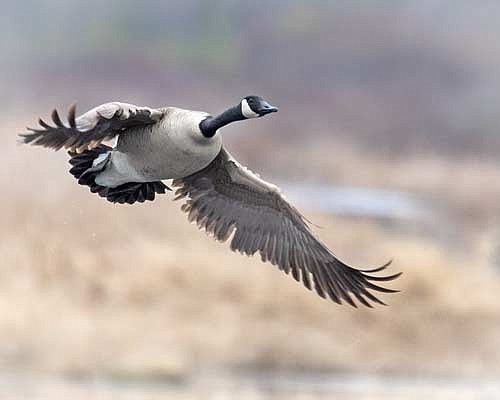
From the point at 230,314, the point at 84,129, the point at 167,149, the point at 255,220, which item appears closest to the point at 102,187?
the point at 167,149

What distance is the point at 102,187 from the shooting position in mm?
5188

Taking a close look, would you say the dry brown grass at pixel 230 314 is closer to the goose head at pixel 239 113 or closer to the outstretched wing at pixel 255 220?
the outstretched wing at pixel 255 220

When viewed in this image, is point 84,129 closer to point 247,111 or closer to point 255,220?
point 247,111

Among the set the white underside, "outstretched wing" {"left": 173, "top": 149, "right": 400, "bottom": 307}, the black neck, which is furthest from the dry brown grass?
the black neck

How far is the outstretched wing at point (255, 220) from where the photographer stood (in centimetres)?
568

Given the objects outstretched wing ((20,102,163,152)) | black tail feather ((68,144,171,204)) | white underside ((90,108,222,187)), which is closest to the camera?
outstretched wing ((20,102,163,152))

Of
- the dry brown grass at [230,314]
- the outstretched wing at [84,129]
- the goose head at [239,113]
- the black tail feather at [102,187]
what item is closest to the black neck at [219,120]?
the goose head at [239,113]

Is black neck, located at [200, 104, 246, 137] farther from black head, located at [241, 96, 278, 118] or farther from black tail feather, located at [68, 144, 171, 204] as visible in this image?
black tail feather, located at [68, 144, 171, 204]

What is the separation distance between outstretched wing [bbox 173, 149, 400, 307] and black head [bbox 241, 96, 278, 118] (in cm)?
103

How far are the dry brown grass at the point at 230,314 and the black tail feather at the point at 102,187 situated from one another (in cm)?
720

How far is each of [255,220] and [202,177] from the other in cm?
33

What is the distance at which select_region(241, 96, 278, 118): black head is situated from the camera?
459 cm

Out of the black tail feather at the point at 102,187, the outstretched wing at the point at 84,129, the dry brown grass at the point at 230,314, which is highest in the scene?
the dry brown grass at the point at 230,314

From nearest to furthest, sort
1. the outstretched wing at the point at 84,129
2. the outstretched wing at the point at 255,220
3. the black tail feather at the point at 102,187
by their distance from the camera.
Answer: the outstretched wing at the point at 84,129 < the black tail feather at the point at 102,187 < the outstretched wing at the point at 255,220
